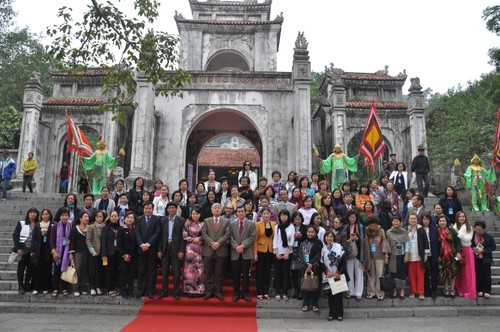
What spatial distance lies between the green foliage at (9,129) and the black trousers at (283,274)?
1715 centimetres

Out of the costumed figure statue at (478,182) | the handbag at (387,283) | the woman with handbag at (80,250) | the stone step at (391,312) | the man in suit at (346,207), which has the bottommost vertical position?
the stone step at (391,312)

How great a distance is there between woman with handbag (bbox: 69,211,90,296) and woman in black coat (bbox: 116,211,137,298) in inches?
24.2

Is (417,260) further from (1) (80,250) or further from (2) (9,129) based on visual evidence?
(2) (9,129)

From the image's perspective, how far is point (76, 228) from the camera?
21.8ft

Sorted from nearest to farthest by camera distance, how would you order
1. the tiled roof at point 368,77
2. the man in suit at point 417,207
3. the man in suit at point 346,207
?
the man in suit at point 346,207, the man in suit at point 417,207, the tiled roof at point 368,77

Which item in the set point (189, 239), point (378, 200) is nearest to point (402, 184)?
point (378, 200)

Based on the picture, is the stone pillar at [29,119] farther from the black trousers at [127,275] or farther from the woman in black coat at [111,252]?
the black trousers at [127,275]

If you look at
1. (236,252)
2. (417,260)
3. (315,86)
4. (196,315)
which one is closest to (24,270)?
(196,315)

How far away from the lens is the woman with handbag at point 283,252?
6.41 meters

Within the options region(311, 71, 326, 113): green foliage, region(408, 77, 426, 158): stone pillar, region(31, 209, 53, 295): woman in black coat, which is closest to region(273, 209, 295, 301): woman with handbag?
region(31, 209, 53, 295): woman in black coat

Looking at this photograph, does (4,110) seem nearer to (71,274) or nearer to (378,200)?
(71,274)

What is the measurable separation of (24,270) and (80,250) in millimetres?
1066

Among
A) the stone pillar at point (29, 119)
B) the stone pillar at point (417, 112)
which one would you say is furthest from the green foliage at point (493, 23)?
the stone pillar at point (29, 119)

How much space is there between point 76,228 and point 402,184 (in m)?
7.42
